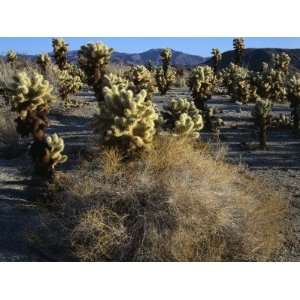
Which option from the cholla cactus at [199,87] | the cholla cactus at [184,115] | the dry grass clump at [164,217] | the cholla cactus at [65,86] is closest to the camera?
the dry grass clump at [164,217]

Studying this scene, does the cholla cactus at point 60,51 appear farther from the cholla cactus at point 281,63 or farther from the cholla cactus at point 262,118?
the cholla cactus at point 262,118

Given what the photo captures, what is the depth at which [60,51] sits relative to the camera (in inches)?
891

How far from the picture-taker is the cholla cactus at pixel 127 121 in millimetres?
8617

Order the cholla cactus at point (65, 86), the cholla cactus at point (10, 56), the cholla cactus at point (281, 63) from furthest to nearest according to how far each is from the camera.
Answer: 1. the cholla cactus at point (281, 63)
2. the cholla cactus at point (10, 56)
3. the cholla cactus at point (65, 86)

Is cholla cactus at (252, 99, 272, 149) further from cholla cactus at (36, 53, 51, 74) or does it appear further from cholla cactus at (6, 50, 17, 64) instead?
cholla cactus at (6, 50, 17, 64)

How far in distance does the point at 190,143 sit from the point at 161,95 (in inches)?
436

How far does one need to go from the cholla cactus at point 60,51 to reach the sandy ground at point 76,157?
5100 millimetres

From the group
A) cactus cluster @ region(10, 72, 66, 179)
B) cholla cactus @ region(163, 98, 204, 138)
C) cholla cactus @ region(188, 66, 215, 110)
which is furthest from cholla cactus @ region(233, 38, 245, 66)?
cactus cluster @ region(10, 72, 66, 179)

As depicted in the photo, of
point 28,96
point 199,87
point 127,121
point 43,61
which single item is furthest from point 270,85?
point 28,96

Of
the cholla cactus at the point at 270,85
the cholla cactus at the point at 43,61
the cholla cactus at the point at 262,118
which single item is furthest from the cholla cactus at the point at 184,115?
the cholla cactus at the point at 43,61

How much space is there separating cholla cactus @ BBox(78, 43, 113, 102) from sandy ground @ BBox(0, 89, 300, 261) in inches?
47.8

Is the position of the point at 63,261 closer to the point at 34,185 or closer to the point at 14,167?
the point at 34,185

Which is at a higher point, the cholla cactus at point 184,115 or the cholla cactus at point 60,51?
the cholla cactus at point 60,51

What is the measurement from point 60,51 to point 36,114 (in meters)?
14.0
